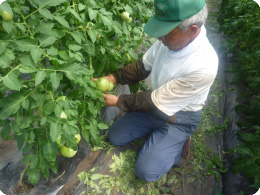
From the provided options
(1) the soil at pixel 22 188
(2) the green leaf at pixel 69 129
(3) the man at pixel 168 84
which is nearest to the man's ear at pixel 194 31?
(3) the man at pixel 168 84

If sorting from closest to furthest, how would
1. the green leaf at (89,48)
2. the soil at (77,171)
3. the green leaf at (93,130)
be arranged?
the green leaf at (89,48)
the green leaf at (93,130)
the soil at (77,171)

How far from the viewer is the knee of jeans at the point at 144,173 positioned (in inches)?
72.6

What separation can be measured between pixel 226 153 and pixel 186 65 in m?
1.21

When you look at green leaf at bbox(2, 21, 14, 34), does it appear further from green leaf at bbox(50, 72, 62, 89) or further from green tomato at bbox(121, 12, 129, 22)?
green tomato at bbox(121, 12, 129, 22)

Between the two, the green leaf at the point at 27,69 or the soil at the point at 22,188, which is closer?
the green leaf at the point at 27,69

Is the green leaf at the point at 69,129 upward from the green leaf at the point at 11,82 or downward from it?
downward

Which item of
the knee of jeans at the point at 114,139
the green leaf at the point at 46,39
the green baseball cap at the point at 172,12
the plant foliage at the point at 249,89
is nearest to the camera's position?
the green leaf at the point at 46,39

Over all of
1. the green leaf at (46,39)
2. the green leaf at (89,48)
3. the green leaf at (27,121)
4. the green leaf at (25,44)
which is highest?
the green leaf at (25,44)

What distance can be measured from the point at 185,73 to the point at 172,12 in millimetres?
427

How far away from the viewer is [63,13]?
1.18 metres

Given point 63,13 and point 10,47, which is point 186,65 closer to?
point 63,13

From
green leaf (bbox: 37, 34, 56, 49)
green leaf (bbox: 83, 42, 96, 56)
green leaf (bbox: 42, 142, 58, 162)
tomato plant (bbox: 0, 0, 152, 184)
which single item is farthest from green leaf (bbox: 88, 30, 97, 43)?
green leaf (bbox: 42, 142, 58, 162)

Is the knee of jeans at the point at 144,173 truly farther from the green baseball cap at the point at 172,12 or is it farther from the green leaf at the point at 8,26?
the green leaf at the point at 8,26

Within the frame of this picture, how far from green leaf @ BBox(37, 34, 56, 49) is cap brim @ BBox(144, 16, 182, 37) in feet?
1.96
